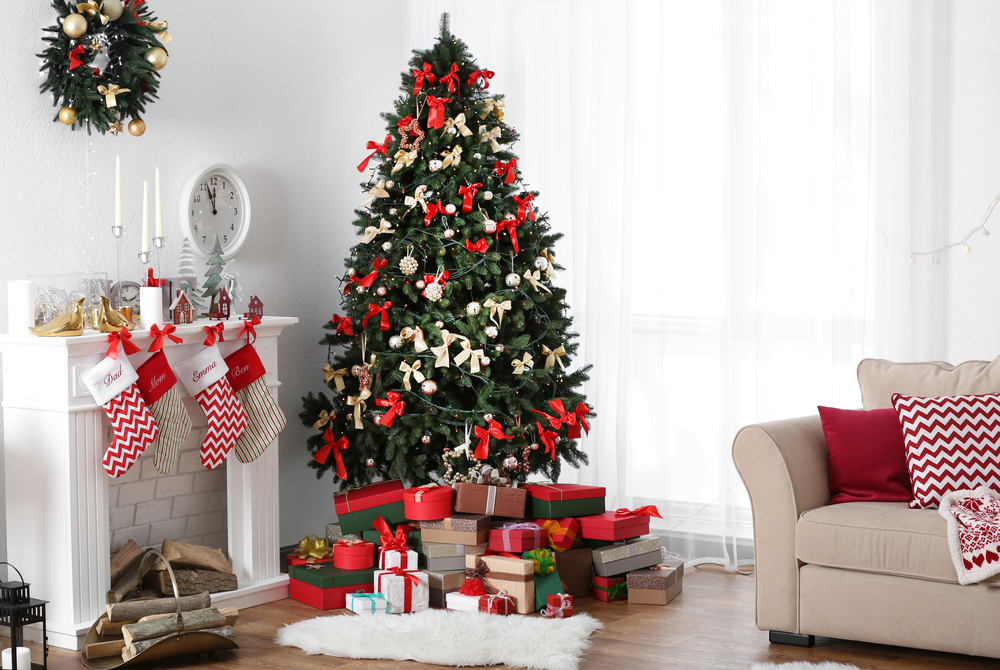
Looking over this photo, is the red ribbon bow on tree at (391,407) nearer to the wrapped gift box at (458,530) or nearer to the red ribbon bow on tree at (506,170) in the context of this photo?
the wrapped gift box at (458,530)

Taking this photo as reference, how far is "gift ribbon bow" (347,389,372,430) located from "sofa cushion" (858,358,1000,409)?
183 centimetres

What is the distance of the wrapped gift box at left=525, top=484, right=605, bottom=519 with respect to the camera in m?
3.70

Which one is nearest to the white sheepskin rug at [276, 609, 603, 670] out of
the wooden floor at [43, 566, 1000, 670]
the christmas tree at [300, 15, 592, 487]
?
the wooden floor at [43, 566, 1000, 670]

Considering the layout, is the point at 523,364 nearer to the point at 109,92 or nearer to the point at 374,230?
the point at 374,230

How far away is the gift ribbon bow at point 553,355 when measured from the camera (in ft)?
12.7

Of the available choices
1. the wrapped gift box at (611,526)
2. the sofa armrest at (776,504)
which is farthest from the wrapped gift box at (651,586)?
the sofa armrest at (776,504)

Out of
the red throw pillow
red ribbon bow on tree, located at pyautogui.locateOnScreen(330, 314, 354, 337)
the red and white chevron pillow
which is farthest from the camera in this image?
red ribbon bow on tree, located at pyautogui.locateOnScreen(330, 314, 354, 337)

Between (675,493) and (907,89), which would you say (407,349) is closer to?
(675,493)

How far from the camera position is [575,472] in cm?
473

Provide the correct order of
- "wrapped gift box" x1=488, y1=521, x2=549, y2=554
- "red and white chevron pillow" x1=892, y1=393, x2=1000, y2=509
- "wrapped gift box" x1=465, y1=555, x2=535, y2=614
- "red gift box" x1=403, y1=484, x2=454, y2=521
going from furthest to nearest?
"red gift box" x1=403, y1=484, x2=454, y2=521 → "wrapped gift box" x1=488, y1=521, x2=549, y2=554 → "wrapped gift box" x1=465, y1=555, x2=535, y2=614 → "red and white chevron pillow" x1=892, y1=393, x2=1000, y2=509

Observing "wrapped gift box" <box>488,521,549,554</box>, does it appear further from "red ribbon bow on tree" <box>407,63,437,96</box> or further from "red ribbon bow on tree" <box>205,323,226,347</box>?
"red ribbon bow on tree" <box>407,63,437,96</box>

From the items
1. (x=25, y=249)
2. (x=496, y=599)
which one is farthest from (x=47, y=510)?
(x=496, y=599)

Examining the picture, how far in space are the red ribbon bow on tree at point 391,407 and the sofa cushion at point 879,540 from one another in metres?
1.53

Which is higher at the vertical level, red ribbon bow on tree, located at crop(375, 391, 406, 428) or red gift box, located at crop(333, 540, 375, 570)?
red ribbon bow on tree, located at crop(375, 391, 406, 428)
